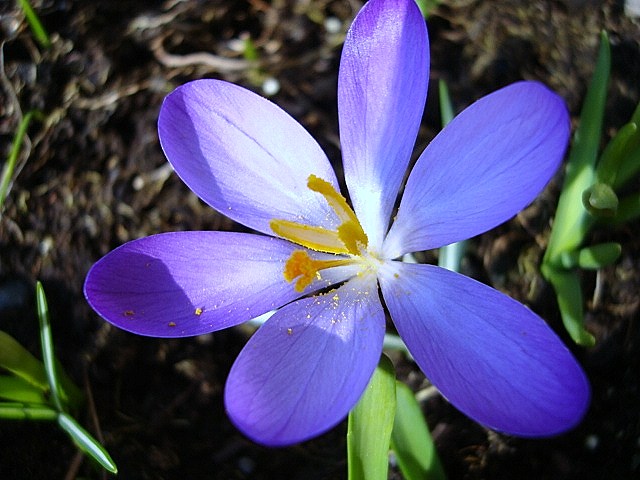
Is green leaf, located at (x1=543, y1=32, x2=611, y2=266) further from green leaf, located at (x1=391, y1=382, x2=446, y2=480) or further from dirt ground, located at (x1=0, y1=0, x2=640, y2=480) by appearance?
green leaf, located at (x1=391, y1=382, x2=446, y2=480)

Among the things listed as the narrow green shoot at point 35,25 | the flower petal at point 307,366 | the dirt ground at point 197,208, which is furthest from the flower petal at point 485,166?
A: the narrow green shoot at point 35,25

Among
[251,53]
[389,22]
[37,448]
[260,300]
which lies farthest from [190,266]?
[251,53]

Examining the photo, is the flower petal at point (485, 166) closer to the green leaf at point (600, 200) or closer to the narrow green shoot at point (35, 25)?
the green leaf at point (600, 200)

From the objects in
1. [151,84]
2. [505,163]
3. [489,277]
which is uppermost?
[505,163]

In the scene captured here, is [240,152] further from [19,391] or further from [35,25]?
[35,25]

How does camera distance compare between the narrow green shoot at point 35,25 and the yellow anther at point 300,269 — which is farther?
the narrow green shoot at point 35,25

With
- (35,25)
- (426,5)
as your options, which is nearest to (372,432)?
(426,5)

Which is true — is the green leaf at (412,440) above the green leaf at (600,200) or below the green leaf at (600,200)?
below

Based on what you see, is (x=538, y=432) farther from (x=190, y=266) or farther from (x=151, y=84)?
(x=151, y=84)
